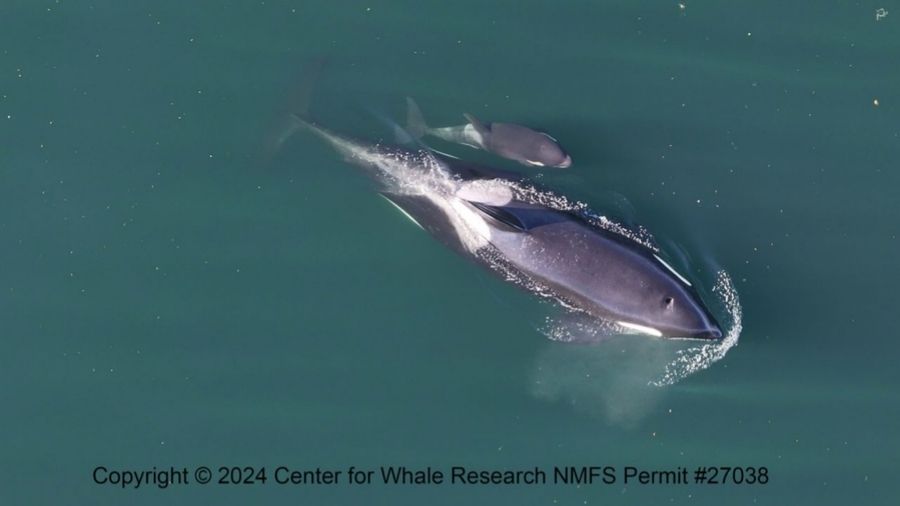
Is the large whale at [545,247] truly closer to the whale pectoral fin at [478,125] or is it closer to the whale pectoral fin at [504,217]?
the whale pectoral fin at [504,217]

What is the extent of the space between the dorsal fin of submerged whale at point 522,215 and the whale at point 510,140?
21.7 inches

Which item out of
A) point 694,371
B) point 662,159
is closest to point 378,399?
point 694,371

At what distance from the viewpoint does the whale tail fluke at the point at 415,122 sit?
28.3 feet

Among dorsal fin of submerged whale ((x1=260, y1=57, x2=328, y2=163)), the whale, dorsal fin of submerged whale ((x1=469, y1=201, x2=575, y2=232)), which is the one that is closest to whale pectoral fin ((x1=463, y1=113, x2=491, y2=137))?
the whale

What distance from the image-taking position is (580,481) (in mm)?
8320

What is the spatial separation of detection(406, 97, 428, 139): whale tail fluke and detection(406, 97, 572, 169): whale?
1 centimetres

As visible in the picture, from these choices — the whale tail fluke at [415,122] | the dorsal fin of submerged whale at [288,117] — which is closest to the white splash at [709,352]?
the whale tail fluke at [415,122]

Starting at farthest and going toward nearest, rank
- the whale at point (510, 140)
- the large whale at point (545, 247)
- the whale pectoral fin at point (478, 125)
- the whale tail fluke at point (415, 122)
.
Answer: the whale tail fluke at point (415, 122) < the whale pectoral fin at point (478, 125) < the whale at point (510, 140) < the large whale at point (545, 247)

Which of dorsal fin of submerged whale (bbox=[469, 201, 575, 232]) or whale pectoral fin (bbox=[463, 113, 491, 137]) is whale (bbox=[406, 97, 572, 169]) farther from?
dorsal fin of submerged whale (bbox=[469, 201, 575, 232])

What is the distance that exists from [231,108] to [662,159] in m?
4.85

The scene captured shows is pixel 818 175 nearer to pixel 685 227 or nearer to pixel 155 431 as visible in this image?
pixel 685 227

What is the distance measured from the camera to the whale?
26.9 feet

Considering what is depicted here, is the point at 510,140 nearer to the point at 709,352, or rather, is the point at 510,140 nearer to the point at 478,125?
the point at 478,125

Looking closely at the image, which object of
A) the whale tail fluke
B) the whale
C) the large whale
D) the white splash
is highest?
the whale tail fluke
